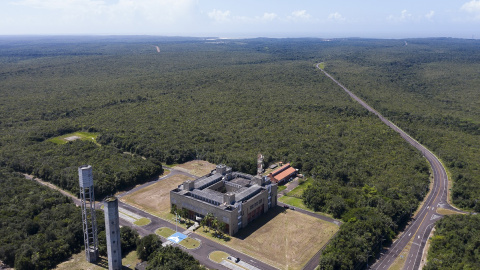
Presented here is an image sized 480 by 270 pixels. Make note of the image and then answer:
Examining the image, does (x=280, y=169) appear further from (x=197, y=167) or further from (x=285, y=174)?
(x=197, y=167)

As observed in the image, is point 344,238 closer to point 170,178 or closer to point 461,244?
point 461,244

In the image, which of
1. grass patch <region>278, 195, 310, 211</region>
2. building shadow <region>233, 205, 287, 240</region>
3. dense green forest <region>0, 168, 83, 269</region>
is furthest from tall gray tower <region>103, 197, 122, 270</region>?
grass patch <region>278, 195, 310, 211</region>

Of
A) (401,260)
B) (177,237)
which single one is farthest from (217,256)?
(401,260)

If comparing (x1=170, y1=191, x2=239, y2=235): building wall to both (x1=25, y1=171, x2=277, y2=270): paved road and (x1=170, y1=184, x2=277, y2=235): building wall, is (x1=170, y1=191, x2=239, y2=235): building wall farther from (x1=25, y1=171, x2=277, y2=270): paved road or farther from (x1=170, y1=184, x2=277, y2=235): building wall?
(x1=25, y1=171, x2=277, y2=270): paved road

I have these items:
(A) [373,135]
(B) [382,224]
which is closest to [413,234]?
(B) [382,224]

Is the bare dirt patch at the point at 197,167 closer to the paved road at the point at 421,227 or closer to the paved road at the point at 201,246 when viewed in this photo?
the paved road at the point at 201,246

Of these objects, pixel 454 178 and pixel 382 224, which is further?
pixel 454 178

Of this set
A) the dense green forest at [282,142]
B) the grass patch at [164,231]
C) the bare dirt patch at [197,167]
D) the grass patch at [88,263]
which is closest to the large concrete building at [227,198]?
the grass patch at [164,231]
